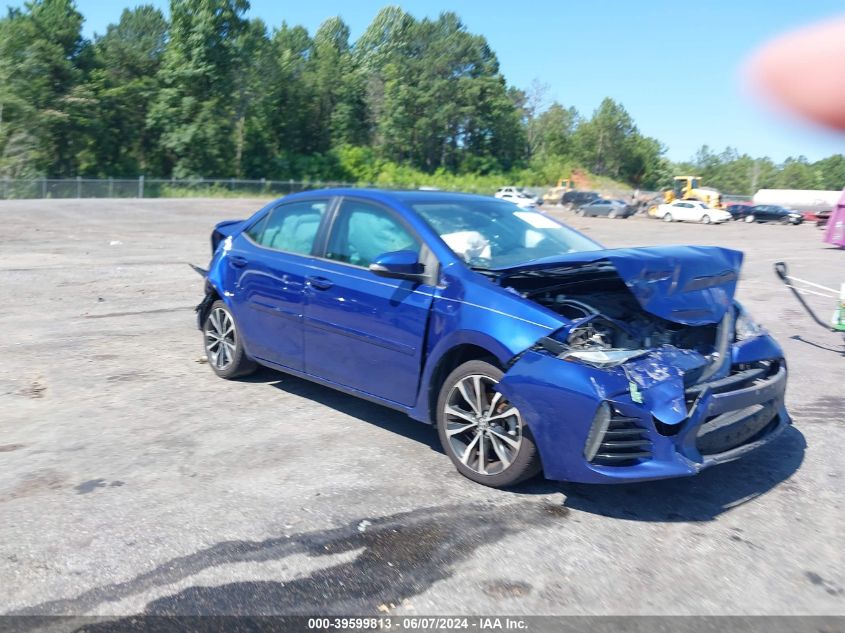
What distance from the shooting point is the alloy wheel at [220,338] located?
6609 mm

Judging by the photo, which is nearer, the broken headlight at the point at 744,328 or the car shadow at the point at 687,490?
the car shadow at the point at 687,490

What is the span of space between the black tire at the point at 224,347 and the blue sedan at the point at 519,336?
0.48 m

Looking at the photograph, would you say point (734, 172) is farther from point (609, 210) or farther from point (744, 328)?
point (744, 328)

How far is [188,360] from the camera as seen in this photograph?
7.50 metres

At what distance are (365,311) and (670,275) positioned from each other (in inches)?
73.1

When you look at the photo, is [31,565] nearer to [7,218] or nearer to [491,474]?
[491,474]

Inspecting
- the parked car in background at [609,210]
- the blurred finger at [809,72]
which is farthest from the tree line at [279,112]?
the blurred finger at [809,72]

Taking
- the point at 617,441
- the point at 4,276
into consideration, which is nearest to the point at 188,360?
the point at 617,441

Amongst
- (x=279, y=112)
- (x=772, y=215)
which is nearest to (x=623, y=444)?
(x=772, y=215)

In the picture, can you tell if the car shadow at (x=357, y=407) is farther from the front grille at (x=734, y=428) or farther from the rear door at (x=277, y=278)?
the front grille at (x=734, y=428)

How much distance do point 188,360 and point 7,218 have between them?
22.2m

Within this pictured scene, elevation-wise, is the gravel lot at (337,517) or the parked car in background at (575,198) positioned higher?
the parked car in background at (575,198)

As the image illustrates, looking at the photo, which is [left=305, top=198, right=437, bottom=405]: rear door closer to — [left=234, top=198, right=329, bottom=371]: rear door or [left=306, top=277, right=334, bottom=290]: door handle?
[left=306, top=277, right=334, bottom=290]: door handle

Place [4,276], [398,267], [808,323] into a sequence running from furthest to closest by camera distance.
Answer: [4,276] < [808,323] < [398,267]
